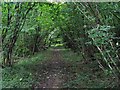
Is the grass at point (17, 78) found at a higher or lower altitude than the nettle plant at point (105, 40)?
lower

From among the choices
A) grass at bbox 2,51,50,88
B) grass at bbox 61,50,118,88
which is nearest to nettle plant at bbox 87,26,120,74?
grass at bbox 61,50,118,88

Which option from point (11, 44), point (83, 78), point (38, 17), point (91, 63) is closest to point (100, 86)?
point (83, 78)

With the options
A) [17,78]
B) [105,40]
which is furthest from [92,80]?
[105,40]

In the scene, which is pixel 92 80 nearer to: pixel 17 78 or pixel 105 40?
pixel 17 78

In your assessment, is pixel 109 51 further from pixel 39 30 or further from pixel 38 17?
pixel 39 30

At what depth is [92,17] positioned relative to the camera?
2.55 meters

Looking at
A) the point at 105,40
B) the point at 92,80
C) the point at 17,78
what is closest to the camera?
the point at 105,40

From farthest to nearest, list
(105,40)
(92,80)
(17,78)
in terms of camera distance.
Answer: (17,78)
(92,80)
(105,40)

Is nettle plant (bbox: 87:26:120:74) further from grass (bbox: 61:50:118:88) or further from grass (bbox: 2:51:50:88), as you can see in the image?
grass (bbox: 2:51:50:88)

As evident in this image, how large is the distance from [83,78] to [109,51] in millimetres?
1567

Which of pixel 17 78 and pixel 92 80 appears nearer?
pixel 92 80

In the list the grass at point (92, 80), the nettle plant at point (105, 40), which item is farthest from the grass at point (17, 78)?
the nettle plant at point (105, 40)

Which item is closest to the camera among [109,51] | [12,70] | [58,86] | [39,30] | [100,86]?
[109,51]

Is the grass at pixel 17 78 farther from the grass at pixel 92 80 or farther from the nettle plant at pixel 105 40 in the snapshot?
the nettle plant at pixel 105 40
